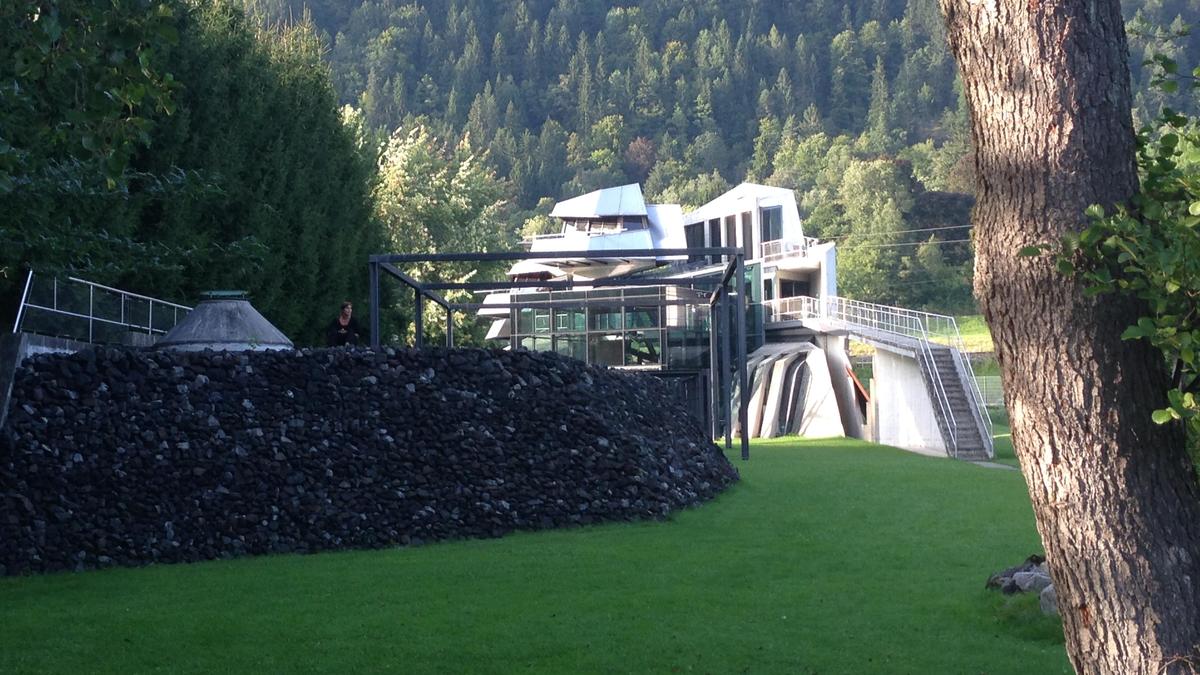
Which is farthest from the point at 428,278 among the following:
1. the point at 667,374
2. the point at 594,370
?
the point at 594,370

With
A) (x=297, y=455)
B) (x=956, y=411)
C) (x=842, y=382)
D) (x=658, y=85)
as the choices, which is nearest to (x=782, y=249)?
(x=842, y=382)

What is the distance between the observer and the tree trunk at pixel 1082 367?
372cm

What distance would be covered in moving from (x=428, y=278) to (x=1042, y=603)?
34373mm

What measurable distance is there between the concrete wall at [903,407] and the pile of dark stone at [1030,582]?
74.9 feet

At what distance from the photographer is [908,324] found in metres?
39.3

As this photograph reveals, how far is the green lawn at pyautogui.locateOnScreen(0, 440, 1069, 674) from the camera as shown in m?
7.09

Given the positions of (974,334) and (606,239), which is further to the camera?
(974,334)

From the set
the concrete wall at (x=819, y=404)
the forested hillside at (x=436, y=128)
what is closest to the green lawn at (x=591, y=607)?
the forested hillside at (x=436, y=128)

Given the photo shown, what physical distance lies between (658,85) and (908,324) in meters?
96.6

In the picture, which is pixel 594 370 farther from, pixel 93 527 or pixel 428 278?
pixel 428 278

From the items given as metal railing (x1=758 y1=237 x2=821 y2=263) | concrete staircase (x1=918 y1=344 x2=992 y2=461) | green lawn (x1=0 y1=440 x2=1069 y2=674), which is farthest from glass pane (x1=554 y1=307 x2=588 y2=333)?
green lawn (x1=0 y1=440 x2=1069 y2=674)

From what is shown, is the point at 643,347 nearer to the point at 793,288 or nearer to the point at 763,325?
the point at 763,325

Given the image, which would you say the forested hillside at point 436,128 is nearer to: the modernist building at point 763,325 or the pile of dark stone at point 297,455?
the pile of dark stone at point 297,455

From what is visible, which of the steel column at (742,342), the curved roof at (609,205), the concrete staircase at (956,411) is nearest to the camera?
the steel column at (742,342)
